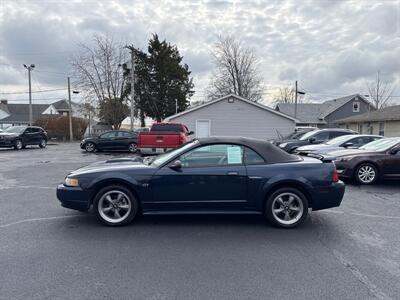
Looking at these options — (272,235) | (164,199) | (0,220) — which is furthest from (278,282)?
(0,220)

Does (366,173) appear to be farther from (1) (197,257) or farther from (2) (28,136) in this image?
(2) (28,136)

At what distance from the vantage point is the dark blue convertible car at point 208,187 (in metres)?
5.12

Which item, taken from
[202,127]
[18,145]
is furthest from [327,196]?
[18,145]

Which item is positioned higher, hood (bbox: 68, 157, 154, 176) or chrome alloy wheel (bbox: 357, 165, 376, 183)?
hood (bbox: 68, 157, 154, 176)

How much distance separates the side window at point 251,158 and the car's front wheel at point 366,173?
5181 millimetres

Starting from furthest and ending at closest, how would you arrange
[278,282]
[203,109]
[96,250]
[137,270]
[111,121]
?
[111,121], [203,109], [96,250], [137,270], [278,282]

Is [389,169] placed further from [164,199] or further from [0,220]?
[0,220]

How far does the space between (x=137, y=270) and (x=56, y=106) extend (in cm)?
8323

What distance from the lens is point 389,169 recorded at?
29.9ft

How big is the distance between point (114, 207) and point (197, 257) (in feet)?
5.86

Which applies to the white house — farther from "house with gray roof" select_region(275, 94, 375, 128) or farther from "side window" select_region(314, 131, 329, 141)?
"house with gray roof" select_region(275, 94, 375, 128)

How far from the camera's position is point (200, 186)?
201 inches

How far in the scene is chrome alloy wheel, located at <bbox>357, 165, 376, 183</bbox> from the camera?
9.17 metres

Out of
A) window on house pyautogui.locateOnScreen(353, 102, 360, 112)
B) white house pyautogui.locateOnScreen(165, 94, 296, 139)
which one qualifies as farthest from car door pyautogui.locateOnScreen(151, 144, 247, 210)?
window on house pyautogui.locateOnScreen(353, 102, 360, 112)
